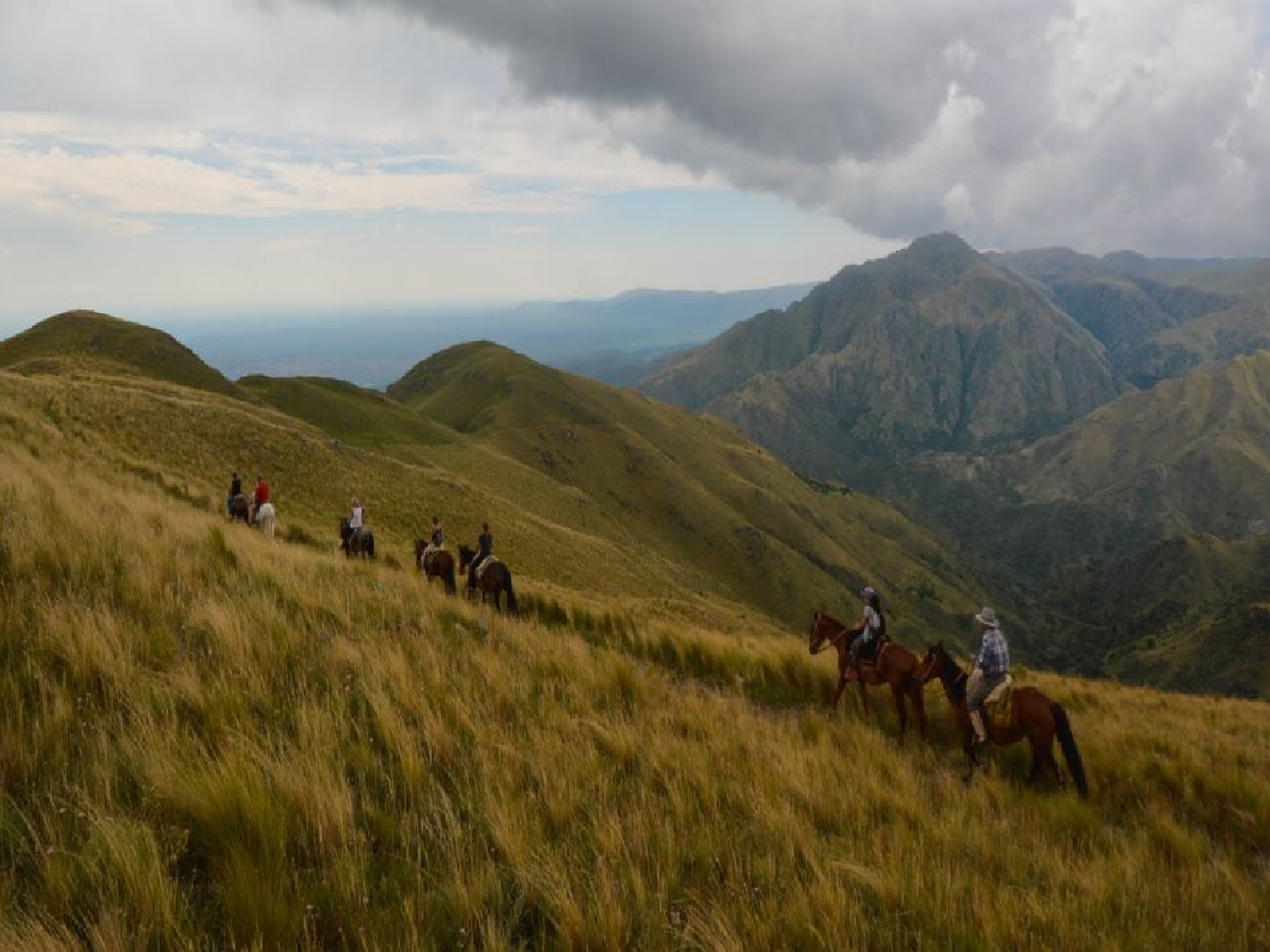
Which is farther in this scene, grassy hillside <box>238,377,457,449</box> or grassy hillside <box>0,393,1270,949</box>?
grassy hillside <box>238,377,457,449</box>

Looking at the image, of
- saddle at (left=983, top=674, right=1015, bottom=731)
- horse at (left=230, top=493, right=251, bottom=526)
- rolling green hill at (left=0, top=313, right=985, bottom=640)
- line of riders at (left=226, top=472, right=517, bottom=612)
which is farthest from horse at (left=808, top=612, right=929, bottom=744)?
horse at (left=230, top=493, right=251, bottom=526)

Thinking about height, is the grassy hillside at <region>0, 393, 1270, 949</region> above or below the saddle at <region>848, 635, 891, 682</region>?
above

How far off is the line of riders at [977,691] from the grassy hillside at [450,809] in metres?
0.88

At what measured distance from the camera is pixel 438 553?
18.0 meters

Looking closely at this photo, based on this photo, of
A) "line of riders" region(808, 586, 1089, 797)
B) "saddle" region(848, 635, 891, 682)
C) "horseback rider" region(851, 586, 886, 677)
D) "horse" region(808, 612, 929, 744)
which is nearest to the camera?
"line of riders" region(808, 586, 1089, 797)

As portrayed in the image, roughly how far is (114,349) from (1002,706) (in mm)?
81876

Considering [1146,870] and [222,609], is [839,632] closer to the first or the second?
[1146,870]

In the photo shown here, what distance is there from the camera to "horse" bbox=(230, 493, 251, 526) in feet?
67.2

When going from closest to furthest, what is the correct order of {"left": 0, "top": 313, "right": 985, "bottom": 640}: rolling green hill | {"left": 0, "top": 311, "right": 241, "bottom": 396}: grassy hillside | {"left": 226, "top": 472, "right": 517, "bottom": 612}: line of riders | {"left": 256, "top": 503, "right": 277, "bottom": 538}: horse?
{"left": 226, "top": 472, "right": 517, "bottom": 612}: line of riders, {"left": 256, "top": 503, "right": 277, "bottom": 538}: horse, {"left": 0, "top": 313, "right": 985, "bottom": 640}: rolling green hill, {"left": 0, "top": 311, "right": 241, "bottom": 396}: grassy hillside

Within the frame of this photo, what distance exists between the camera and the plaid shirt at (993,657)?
31.6 ft

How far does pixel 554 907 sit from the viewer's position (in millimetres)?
3191

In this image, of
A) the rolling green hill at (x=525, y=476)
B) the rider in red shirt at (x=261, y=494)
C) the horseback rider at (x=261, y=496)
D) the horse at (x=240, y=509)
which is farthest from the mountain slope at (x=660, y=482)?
the rider in red shirt at (x=261, y=494)

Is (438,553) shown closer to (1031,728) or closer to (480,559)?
(480,559)

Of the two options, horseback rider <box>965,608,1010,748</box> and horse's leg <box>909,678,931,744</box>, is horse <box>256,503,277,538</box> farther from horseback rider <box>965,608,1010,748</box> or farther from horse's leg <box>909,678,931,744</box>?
horseback rider <box>965,608,1010,748</box>
